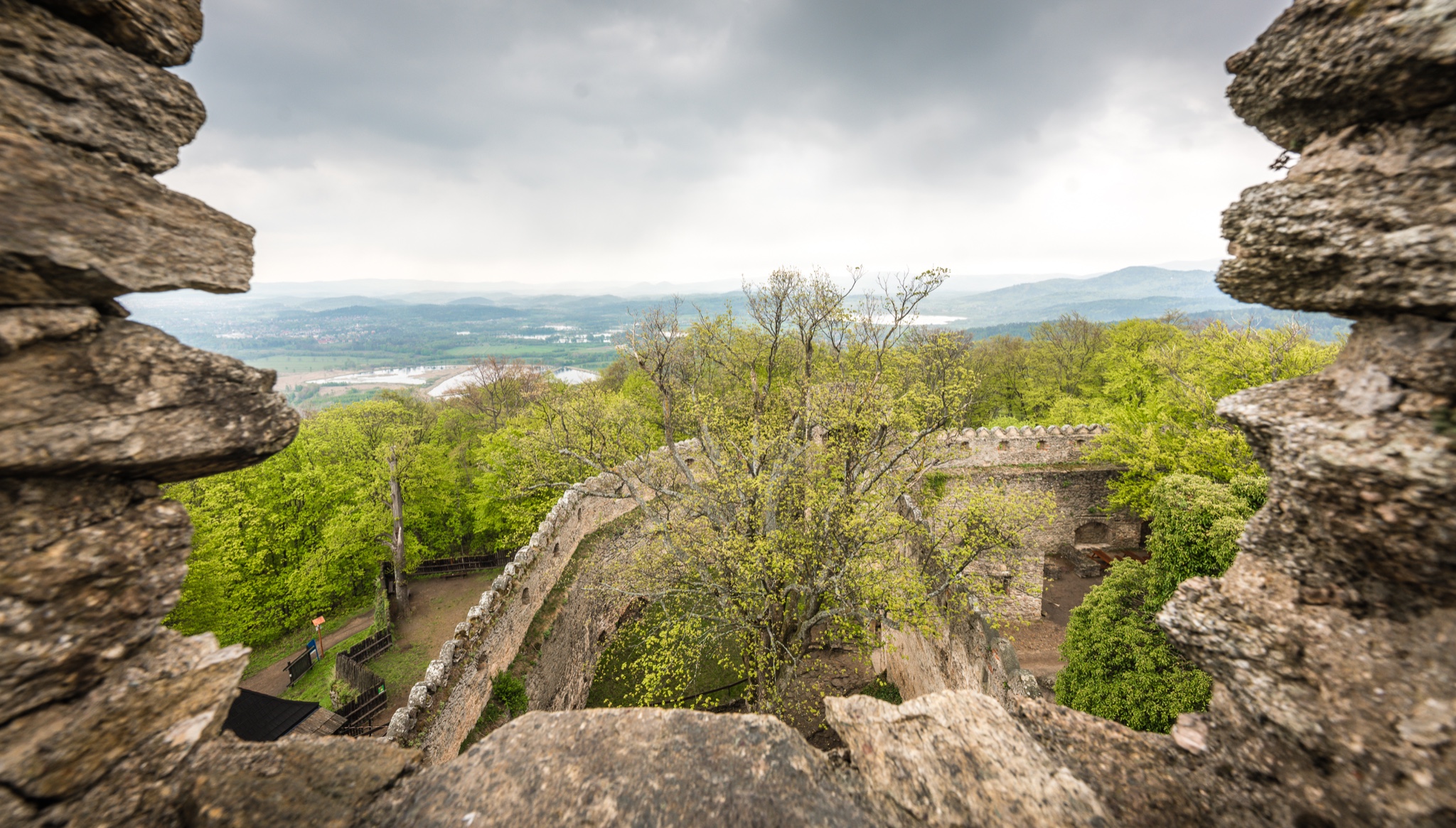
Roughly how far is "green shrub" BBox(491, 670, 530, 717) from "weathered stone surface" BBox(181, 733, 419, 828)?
Result: 880 cm

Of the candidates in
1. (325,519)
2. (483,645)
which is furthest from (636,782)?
(325,519)

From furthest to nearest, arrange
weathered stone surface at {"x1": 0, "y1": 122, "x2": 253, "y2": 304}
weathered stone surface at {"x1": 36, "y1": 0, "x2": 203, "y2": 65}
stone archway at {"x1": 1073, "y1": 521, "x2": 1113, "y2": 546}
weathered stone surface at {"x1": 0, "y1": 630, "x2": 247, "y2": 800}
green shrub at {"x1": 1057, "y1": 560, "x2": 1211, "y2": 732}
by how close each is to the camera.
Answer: stone archway at {"x1": 1073, "y1": 521, "x2": 1113, "y2": 546}
green shrub at {"x1": 1057, "y1": 560, "x2": 1211, "y2": 732}
weathered stone surface at {"x1": 36, "y1": 0, "x2": 203, "y2": 65}
weathered stone surface at {"x1": 0, "y1": 122, "x2": 253, "y2": 304}
weathered stone surface at {"x1": 0, "y1": 630, "x2": 247, "y2": 800}

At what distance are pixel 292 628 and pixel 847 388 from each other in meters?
25.4

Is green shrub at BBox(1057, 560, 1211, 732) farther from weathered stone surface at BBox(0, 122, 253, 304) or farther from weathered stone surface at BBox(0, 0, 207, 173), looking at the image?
weathered stone surface at BBox(0, 0, 207, 173)

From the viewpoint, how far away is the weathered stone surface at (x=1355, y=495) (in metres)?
3.21

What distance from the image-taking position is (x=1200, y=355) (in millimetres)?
21656

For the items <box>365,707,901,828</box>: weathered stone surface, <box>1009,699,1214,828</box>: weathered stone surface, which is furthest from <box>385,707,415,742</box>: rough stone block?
<box>1009,699,1214,828</box>: weathered stone surface

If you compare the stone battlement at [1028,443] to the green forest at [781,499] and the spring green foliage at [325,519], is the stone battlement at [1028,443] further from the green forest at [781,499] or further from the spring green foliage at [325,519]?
the spring green foliage at [325,519]

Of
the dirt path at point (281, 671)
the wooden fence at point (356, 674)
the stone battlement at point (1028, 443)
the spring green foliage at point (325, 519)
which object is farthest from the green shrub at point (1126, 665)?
the dirt path at point (281, 671)

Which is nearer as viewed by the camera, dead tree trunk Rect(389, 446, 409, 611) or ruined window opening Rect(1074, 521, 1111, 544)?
ruined window opening Rect(1074, 521, 1111, 544)

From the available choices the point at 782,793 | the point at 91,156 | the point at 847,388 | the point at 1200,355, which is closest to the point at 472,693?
the point at 782,793

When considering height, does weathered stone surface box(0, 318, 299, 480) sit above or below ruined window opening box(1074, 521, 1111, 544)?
above

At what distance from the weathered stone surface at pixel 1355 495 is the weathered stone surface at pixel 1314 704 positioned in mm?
155

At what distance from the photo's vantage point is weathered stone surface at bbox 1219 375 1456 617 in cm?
321
